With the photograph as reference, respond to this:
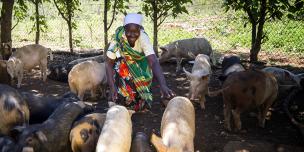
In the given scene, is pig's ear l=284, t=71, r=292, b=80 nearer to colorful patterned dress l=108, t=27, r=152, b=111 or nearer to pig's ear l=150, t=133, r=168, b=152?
colorful patterned dress l=108, t=27, r=152, b=111

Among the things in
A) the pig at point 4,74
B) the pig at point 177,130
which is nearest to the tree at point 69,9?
the pig at point 4,74

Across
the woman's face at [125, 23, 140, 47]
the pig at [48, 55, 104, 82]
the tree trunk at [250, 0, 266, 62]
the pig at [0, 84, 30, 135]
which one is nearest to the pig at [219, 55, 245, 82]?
the tree trunk at [250, 0, 266, 62]

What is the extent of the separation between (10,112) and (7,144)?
797 millimetres

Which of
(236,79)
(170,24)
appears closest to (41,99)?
(236,79)

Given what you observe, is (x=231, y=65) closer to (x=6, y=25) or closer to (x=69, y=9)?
(x=6, y=25)

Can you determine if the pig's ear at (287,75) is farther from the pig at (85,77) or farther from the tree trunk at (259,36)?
the pig at (85,77)

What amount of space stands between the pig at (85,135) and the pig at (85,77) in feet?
10.7

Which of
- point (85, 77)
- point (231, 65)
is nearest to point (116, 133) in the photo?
point (85, 77)

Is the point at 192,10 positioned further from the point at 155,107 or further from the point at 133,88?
the point at 133,88

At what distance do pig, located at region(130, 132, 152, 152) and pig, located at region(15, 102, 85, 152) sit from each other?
0.96 metres

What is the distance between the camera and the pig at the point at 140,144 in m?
3.88

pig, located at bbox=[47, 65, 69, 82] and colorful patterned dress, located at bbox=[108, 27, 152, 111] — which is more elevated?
colorful patterned dress, located at bbox=[108, 27, 152, 111]

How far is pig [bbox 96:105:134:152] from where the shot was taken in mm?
3553

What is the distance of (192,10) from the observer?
2569cm
